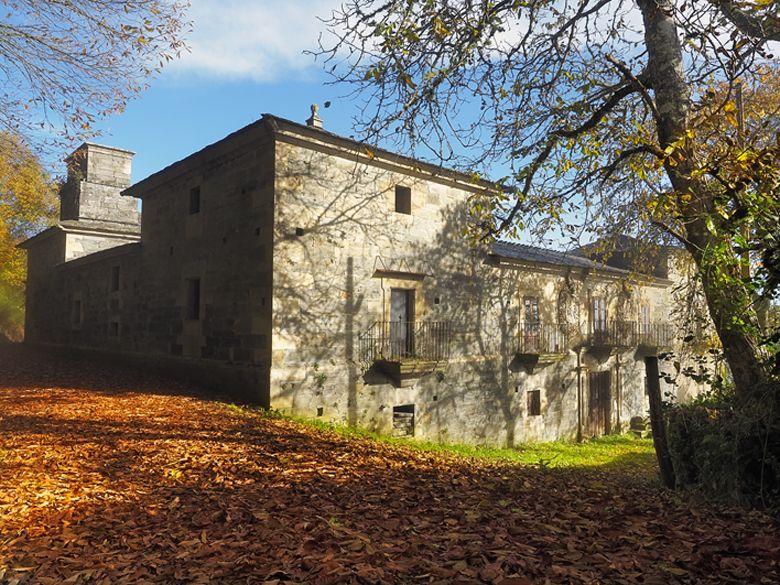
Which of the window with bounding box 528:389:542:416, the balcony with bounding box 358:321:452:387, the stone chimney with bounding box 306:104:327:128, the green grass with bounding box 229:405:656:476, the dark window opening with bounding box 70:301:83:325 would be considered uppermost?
the stone chimney with bounding box 306:104:327:128

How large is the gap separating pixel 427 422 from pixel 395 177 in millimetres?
6716

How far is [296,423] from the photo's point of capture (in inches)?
378

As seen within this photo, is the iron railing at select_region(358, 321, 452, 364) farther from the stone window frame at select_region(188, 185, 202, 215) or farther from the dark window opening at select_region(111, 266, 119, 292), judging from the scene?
the dark window opening at select_region(111, 266, 119, 292)

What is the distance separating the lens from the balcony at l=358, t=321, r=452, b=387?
12.2 m

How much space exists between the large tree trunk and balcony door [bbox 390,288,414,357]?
770cm

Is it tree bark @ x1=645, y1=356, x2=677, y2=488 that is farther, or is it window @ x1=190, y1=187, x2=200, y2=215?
window @ x1=190, y1=187, x2=200, y2=215

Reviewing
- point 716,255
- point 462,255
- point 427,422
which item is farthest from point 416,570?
point 462,255

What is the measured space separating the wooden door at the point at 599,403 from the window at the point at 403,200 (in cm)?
1089

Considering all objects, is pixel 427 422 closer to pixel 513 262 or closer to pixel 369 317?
pixel 369 317

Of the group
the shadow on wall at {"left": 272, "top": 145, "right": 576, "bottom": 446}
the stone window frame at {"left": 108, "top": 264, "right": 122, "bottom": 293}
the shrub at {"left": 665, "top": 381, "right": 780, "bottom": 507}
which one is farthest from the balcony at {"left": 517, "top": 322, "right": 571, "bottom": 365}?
the stone window frame at {"left": 108, "top": 264, "right": 122, "bottom": 293}

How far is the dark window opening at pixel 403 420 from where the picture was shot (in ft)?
42.2

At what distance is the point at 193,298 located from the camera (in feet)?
44.3

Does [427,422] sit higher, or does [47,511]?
[47,511]

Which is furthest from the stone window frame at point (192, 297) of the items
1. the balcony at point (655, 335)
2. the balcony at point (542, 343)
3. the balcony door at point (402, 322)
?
the balcony at point (655, 335)
